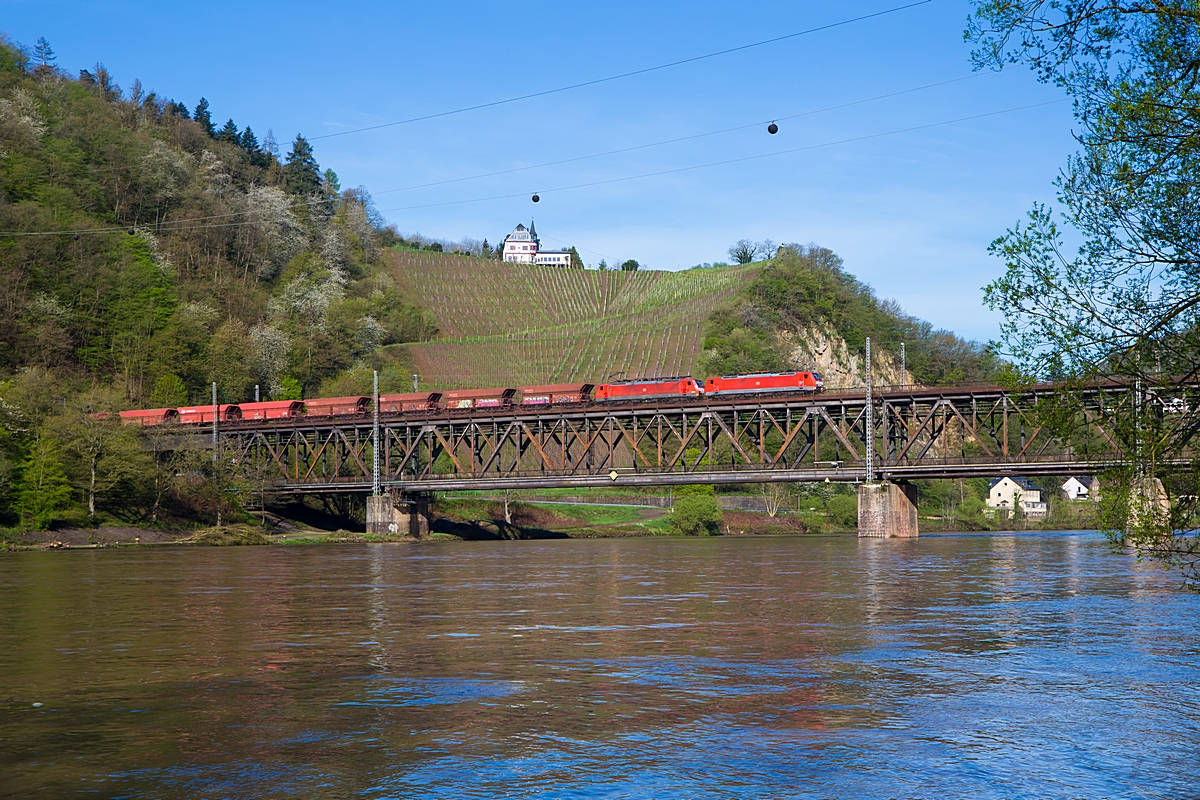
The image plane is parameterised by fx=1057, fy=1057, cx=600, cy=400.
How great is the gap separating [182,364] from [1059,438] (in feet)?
385

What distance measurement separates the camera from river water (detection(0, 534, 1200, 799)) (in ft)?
37.8

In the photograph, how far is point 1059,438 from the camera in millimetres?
16250

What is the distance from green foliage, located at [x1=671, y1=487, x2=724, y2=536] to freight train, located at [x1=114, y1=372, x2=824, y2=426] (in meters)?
11.3

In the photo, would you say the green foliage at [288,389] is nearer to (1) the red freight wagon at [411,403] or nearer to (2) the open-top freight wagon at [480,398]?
(1) the red freight wagon at [411,403]

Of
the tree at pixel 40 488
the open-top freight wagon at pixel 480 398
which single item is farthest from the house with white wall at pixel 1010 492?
the tree at pixel 40 488

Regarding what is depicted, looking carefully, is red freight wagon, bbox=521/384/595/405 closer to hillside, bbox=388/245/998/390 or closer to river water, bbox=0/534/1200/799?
hillside, bbox=388/245/998/390

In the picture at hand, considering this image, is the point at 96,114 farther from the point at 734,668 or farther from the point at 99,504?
the point at 734,668

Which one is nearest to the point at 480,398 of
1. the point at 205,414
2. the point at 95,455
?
the point at 205,414

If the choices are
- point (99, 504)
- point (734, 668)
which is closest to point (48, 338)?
point (99, 504)

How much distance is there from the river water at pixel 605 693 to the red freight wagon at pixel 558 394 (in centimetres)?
6344

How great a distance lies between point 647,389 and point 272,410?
3743 centimetres

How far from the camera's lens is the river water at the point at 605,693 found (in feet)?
37.8

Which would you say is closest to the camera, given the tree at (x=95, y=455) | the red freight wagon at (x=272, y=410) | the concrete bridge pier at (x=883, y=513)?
the tree at (x=95, y=455)

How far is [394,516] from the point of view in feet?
297
